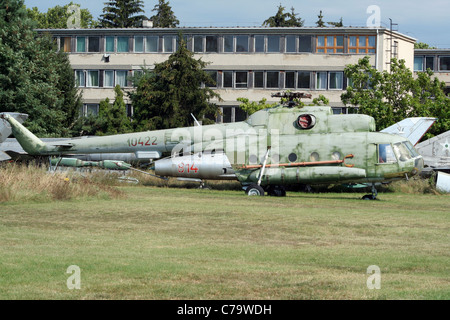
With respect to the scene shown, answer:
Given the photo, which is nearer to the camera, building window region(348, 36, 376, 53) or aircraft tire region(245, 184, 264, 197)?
aircraft tire region(245, 184, 264, 197)

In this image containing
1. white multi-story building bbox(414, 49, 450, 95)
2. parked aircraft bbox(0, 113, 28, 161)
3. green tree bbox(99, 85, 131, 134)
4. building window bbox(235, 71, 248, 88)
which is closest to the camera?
parked aircraft bbox(0, 113, 28, 161)

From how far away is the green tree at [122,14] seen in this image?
11350 centimetres

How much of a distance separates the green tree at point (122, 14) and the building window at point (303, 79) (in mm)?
46702

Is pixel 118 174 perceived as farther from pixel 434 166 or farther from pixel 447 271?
pixel 447 271

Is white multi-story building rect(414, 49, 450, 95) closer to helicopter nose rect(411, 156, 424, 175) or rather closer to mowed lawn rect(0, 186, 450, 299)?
helicopter nose rect(411, 156, 424, 175)

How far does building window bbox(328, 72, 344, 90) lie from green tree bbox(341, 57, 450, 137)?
16123 millimetres

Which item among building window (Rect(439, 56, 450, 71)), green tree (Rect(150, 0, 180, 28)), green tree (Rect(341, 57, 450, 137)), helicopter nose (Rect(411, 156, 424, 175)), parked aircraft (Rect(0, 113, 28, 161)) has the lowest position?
helicopter nose (Rect(411, 156, 424, 175))

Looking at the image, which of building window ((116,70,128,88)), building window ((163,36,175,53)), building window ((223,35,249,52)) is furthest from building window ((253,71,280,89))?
building window ((116,70,128,88))

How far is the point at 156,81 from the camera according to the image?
66750 millimetres

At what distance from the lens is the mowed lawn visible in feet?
34.6

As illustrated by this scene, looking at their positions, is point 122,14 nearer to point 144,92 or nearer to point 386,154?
point 144,92

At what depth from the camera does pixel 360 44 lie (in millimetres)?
72688

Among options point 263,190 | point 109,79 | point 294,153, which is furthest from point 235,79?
point 263,190
